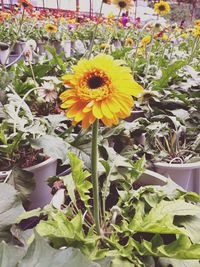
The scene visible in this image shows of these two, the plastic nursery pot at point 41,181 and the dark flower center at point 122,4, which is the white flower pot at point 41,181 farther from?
the dark flower center at point 122,4

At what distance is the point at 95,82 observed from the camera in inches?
15.0

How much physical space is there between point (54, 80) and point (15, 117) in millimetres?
448

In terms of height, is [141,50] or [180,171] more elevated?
[141,50]

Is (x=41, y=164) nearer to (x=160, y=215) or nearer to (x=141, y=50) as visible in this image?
(x=160, y=215)

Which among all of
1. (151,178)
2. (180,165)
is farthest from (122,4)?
(151,178)

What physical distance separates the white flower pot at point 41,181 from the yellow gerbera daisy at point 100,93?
390 millimetres

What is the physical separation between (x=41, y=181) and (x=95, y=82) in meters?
0.45

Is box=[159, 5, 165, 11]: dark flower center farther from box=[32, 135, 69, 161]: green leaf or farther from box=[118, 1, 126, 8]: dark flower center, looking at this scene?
box=[32, 135, 69, 161]: green leaf

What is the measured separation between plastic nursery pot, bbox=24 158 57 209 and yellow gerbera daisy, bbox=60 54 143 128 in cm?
39

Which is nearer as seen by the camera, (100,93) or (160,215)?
(100,93)

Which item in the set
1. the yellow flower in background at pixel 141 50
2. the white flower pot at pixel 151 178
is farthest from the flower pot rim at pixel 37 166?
the yellow flower in background at pixel 141 50

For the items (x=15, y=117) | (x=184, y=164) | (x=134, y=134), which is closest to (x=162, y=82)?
(x=134, y=134)

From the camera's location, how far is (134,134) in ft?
3.10

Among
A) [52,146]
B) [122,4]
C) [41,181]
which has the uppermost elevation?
[122,4]
